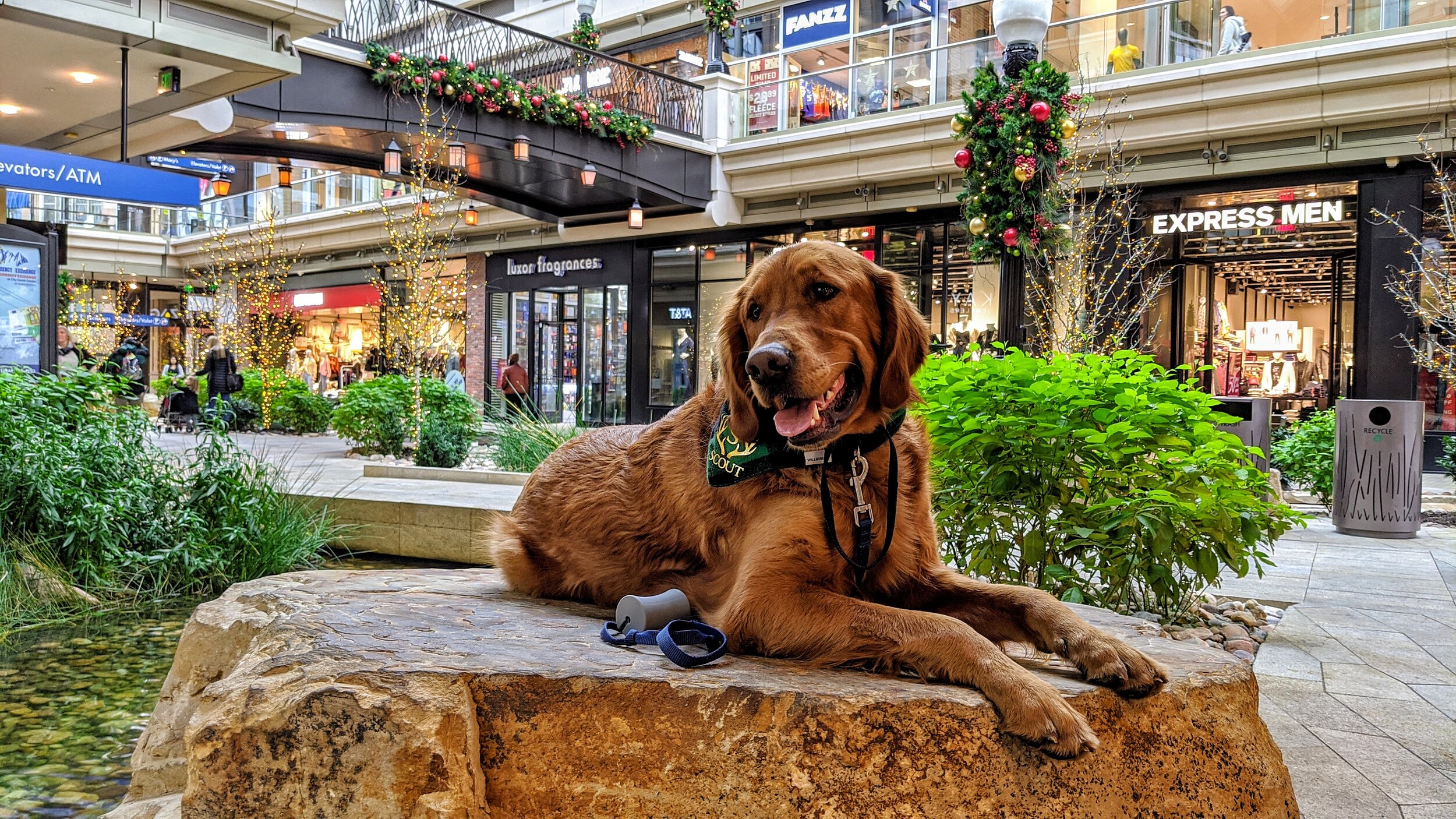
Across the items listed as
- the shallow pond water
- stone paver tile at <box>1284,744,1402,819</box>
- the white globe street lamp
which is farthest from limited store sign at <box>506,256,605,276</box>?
stone paver tile at <box>1284,744,1402,819</box>

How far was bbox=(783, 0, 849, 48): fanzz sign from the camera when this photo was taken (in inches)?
860

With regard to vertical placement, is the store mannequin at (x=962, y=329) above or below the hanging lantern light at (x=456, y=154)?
below

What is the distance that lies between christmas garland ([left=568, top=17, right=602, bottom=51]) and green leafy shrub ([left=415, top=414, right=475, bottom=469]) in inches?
499

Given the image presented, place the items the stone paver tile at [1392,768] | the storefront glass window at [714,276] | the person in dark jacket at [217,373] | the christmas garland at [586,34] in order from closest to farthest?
the stone paver tile at [1392,768] < the person in dark jacket at [217,373] < the storefront glass window at [714,276] < the christmas garland at [586,34]

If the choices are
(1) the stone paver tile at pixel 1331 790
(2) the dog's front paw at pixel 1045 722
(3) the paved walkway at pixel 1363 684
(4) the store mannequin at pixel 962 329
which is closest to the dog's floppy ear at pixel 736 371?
(2) the dog's front paw at pixel 1045 722

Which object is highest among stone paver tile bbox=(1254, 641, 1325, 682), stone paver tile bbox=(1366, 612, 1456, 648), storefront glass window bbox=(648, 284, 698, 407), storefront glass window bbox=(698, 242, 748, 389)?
storefront glass window bbox=(698, 242, 748, 389)

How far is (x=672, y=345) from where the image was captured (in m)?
22.8

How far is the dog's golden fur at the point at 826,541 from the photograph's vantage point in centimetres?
209

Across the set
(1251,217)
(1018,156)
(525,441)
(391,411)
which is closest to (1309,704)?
(1018,156)

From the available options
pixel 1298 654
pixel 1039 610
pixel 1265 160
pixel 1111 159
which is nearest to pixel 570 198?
pixel 1111 159

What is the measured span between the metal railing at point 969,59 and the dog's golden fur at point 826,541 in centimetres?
1111

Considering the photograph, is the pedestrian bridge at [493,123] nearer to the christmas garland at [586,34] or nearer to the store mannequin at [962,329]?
the christmas garland at [586,34]

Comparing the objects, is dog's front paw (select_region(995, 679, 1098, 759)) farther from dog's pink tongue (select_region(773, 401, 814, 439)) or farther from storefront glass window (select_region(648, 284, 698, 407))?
storefront glass window (select_region(648, 284, 698, 407))

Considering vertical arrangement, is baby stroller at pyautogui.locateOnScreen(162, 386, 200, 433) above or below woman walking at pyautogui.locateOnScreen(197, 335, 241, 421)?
below
